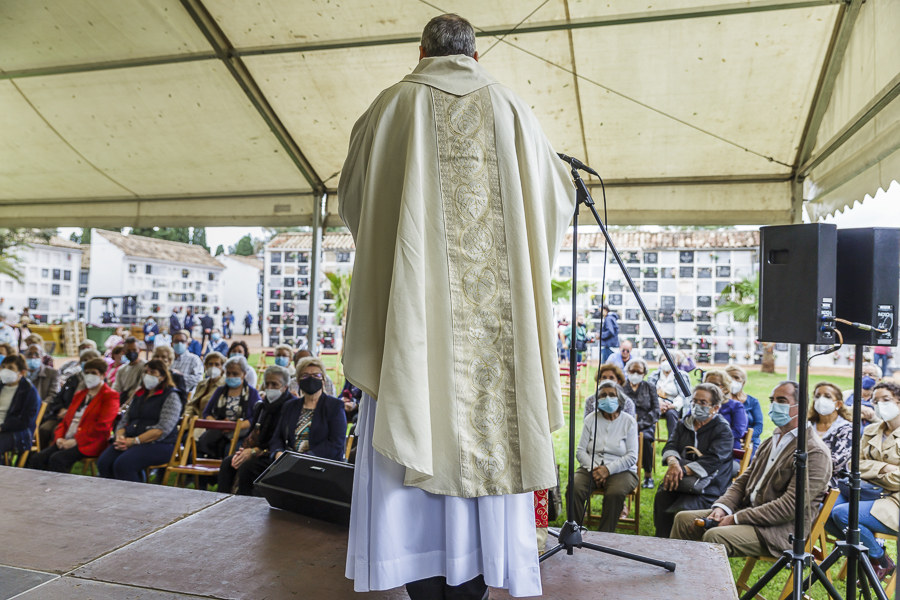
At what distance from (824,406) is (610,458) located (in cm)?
131

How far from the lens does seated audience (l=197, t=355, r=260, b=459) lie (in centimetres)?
475

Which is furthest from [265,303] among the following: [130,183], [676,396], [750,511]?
[750,511]

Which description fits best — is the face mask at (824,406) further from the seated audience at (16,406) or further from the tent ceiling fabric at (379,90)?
the seated audience at (16,406)

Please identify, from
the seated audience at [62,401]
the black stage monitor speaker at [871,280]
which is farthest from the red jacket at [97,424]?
the black stage monitor speaker at [871,280]

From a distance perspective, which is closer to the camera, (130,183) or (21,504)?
(21,504)

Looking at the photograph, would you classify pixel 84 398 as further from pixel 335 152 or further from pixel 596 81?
pixel 596 81

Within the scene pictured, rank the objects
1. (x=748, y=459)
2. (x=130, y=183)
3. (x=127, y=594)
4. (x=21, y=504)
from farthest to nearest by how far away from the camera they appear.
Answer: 1. (x=130, y=183)
2. (x=748, y=459)
3. (x=21, y=504)
4. (x=127, y=594)

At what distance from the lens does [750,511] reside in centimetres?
297

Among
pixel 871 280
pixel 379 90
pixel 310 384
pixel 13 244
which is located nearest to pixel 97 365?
pixel 310 384

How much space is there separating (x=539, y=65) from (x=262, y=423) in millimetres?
3164

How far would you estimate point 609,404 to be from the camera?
424cm

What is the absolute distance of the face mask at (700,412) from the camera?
4.01 meters

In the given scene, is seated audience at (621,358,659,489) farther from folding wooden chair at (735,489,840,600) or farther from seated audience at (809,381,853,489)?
folding wooden chair at (735,489,840,600)

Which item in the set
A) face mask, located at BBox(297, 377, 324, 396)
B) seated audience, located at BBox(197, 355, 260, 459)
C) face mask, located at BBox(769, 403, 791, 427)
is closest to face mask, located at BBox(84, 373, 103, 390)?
seated audience, located at BBox(197, 355, 260, 459)
